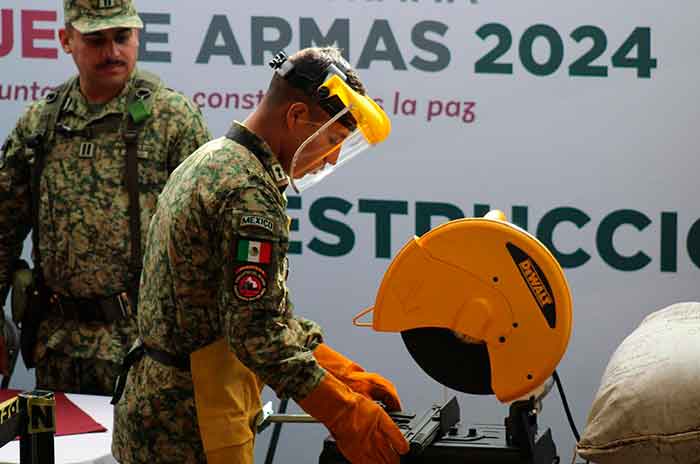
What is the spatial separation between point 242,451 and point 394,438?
0.93 feet

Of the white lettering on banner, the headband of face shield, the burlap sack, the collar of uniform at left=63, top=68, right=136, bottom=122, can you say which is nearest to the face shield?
the headband of face shield

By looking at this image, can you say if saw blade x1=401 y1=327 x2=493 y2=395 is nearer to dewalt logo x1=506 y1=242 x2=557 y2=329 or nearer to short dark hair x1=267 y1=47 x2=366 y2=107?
dewalt logo x1=506 y1=242 x2=557 y2=329

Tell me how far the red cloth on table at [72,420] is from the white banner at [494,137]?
1.06m

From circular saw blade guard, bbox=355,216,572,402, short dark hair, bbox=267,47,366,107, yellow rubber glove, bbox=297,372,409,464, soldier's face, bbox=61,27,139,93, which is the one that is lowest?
yellow rubber glove, bbox=297,372,409,464

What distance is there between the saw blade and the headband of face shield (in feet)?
1.16

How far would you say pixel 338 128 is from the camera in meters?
2.27

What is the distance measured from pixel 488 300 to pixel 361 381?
1.44 ft

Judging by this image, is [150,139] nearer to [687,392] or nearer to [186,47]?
[186,47]

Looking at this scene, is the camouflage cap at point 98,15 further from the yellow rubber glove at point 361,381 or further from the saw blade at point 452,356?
the saw blade at point 452,356

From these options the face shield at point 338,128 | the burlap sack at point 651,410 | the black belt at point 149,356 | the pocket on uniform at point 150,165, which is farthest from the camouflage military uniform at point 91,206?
the burlap sack at point 651,410

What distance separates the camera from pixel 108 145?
3297mm

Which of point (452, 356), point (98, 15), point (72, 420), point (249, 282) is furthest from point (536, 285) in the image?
point (98, 15)

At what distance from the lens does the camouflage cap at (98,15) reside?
3.31m

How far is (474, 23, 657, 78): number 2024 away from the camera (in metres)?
3.62
